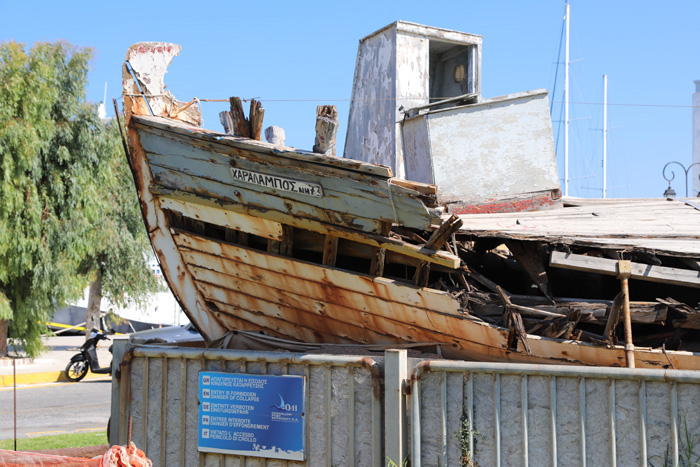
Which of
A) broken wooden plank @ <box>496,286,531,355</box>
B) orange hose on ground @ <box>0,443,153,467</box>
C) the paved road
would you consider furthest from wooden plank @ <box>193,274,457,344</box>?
the paved road

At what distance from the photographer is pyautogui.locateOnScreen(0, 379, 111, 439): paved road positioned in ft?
34.3

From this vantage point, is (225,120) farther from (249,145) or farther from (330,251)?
(330,251)

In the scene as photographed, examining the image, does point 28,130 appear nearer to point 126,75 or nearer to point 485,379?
point 126,75

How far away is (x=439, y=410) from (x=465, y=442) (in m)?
0.27

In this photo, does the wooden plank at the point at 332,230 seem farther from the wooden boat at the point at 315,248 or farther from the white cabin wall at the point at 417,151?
the white cabin wall at the point at 417,151

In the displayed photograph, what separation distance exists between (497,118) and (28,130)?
12764mm

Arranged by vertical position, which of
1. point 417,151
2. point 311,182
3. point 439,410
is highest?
point 417,151

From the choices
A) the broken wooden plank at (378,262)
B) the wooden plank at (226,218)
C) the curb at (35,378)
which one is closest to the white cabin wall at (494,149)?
the broken wooden plank at (378,262)

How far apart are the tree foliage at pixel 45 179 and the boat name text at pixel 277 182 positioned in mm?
12478

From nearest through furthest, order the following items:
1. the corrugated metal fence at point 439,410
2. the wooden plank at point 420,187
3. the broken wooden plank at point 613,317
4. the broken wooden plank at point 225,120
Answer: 1. the corrugated metal fence at point 439,410
2. the broken wooden plank at point 613,317
3. the wooden plank at point 420,187
4. the broken wooden plank at point 225,120

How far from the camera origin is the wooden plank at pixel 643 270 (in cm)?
547

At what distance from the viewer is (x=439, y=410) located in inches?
179

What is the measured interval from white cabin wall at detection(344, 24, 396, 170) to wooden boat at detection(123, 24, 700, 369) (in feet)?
10.5

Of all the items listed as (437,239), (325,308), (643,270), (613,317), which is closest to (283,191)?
(325,308)
